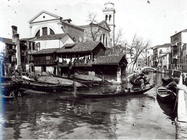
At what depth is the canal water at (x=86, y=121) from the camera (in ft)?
33.0

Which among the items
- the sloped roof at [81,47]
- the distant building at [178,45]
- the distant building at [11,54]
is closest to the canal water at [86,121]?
the sloped roof at [81,47]

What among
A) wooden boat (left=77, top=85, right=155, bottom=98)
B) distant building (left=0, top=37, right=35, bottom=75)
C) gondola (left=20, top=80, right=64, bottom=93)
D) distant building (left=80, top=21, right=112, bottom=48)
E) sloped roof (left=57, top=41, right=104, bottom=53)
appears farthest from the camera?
distant building (left=80, top=21, right=112, bottom=48)

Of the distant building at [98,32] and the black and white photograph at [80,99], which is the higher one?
the distant building at [98,32]

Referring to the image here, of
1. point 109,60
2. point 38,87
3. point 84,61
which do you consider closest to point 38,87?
point 38,87

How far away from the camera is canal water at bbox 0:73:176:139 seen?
10047 millimetres

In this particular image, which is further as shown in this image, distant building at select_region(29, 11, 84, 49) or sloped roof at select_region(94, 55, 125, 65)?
distant building at select_region(29, 11, 84, 49)

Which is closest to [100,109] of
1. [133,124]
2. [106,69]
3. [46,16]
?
[133,124]

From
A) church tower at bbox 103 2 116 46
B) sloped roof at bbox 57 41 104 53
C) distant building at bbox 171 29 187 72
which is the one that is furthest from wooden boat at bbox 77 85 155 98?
church tower at bbox 103 2 116 46

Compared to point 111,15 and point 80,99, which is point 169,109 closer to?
point 80,99

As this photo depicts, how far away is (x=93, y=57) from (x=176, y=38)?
39.7m

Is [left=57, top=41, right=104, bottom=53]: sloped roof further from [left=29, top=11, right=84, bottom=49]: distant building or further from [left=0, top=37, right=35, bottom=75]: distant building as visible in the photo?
[left=0, top=37, right=35, bottom=75]: distant building

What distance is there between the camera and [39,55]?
38562mm

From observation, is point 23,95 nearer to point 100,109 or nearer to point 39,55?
point 100,109

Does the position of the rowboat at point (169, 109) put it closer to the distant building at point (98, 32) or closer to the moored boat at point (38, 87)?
the moored boat at point (38, 87)
